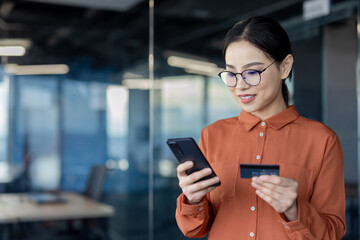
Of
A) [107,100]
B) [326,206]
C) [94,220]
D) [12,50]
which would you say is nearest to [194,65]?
[107,100]

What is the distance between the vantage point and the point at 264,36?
132cm

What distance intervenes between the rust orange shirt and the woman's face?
0.24 feet

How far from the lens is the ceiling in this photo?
3963mm

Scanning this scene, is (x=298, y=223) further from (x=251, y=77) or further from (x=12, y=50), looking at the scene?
(x=12, y=50)

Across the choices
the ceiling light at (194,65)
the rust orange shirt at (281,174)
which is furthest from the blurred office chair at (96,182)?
the rust orange shirt at (281,174)

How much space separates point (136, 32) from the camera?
4332 millimetres

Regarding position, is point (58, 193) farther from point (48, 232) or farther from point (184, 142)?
point (184, 142)

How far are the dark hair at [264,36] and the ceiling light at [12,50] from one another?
3293 mm

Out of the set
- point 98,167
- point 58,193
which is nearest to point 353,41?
point 98,167

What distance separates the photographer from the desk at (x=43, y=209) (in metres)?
4.04

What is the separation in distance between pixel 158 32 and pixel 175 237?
1.83m

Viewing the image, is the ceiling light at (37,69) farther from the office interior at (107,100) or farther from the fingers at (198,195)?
the fingers at (198,195)

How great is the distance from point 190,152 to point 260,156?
0.76ft

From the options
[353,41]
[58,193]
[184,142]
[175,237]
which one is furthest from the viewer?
[58,193]
